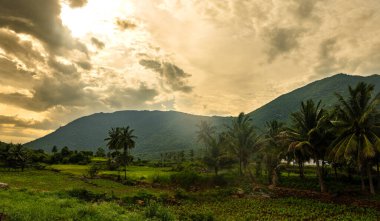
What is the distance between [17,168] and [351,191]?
8019 centimetres

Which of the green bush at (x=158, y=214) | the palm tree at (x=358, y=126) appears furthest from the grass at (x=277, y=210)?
the palm tree at (x=358, y=126)

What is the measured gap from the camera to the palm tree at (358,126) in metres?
35.2

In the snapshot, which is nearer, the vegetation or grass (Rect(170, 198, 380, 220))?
the vegetation

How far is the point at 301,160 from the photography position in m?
58.5

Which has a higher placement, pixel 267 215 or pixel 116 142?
pixel 116 142

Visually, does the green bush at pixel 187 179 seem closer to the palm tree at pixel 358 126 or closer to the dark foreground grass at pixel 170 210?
the dark foreground grass at pixel 170 210

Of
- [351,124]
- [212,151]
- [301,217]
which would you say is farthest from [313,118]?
[212,151]

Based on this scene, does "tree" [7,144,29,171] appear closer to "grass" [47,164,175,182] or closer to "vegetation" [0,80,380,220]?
"grass" [47,164,175,182]

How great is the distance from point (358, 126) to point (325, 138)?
793 cm

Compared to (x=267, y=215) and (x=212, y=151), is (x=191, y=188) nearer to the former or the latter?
(x=212, y=151)

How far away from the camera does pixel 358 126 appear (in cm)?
3691

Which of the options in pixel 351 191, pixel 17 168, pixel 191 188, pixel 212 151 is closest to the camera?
pixel 351 191

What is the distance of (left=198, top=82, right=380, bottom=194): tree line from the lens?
119ft

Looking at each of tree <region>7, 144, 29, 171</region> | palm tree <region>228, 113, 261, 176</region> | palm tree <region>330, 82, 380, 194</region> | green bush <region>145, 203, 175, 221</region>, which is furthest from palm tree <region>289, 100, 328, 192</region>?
tree <region>7, 144, 29, 171</region>
